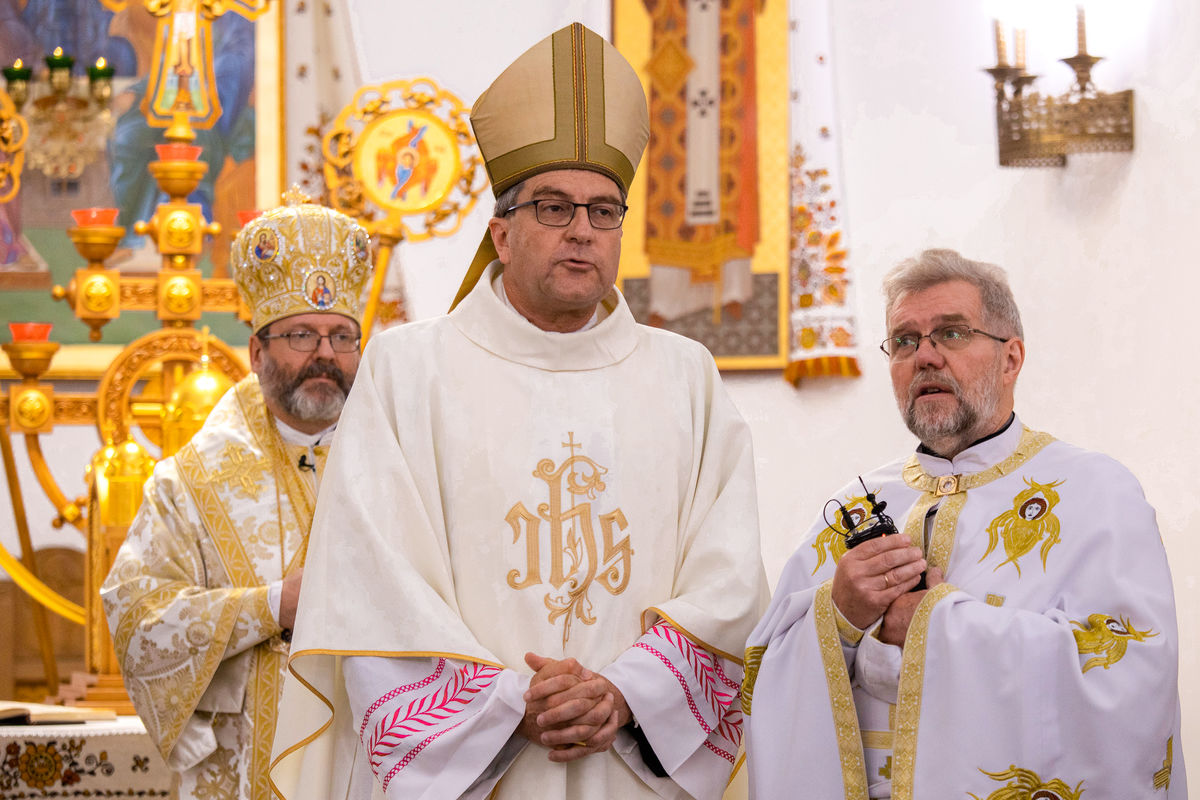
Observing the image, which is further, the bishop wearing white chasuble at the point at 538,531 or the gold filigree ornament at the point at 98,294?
the gold filigree ornament at the point at 98,294

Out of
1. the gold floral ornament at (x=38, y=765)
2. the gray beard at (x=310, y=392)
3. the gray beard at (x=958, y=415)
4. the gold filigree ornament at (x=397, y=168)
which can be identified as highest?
the gold filigree ornament at (x=397, y=168)

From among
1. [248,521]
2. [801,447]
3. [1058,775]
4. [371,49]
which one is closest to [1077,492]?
[1058,775]

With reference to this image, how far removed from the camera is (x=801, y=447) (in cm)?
751

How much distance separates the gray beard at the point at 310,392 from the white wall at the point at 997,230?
9.00 ft

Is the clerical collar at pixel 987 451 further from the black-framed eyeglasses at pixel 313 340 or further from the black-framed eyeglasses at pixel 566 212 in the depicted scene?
the black-framed eyeglasses at pixel 313 340

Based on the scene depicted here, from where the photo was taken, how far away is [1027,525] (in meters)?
3.28

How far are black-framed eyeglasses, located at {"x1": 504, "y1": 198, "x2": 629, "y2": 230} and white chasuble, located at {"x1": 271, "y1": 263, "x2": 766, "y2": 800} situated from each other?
236mm

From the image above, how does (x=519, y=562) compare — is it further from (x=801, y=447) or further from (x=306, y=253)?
(x=801, y=447)

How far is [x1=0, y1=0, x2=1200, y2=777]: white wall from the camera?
5422 millimetres

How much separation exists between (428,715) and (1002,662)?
110 cm

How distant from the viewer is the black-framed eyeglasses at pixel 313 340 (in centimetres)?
448

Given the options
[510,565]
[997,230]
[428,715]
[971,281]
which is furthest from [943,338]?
[997,230]

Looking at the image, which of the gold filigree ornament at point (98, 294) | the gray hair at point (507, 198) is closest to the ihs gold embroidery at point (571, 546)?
the gray hair at point (507, 198)

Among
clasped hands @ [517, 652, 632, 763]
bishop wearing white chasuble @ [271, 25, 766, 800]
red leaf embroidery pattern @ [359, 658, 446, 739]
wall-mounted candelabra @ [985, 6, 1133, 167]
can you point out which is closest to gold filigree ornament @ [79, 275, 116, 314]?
bishop wearing white chasuble @ [271, 25, 766, 800]
